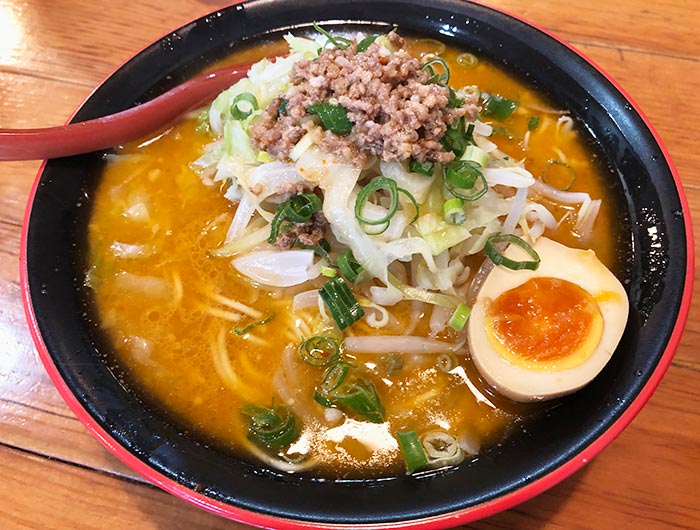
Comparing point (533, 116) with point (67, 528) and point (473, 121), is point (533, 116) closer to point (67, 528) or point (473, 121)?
point (473, 121)

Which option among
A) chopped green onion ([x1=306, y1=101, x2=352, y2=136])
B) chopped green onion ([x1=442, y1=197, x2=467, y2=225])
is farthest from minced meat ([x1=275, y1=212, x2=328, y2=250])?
chopped green onion ([x1=442, y1=197, x2=467, y2=225])

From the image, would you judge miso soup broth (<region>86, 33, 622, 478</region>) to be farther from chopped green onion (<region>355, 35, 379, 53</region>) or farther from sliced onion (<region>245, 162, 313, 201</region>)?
chopped green onion (<region>355, 35, 379, 53</region>)

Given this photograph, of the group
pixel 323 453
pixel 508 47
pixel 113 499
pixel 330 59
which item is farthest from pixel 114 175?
pixel 508 47

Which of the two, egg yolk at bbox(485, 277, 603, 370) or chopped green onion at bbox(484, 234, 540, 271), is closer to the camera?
egg yolk at bbox(485, 277, 603, 370)

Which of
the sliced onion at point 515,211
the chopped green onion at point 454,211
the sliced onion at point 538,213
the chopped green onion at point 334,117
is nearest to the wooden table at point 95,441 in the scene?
the sliced onion at point 538,213

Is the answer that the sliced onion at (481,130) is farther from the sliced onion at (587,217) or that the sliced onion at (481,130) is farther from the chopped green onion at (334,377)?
the chopped green onion at (334,377)

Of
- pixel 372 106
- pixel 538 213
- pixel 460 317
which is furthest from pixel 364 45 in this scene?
pixel 460 317
